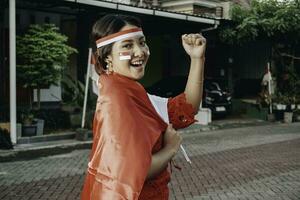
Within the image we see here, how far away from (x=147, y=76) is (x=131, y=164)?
765 inches

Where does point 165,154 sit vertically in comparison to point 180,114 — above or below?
below

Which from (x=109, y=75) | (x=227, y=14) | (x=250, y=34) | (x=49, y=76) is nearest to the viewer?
(x=109, y=75)

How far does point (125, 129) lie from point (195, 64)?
0.83 meters

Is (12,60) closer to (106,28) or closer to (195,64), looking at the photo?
(195,64)

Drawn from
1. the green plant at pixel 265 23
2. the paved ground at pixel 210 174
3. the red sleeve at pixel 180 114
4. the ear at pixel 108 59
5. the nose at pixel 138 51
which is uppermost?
the green plant at pixel 265 23

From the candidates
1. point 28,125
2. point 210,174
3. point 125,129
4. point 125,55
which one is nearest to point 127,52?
point 125,55

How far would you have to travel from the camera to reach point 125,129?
5.87ft

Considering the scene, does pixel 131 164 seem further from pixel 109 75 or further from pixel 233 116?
pixel 233 116

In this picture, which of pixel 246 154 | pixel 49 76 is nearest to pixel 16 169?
pixel 49 76

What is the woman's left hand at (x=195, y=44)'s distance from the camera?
95.6 inches

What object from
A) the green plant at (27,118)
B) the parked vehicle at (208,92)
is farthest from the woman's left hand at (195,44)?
the parked vehicle at (208,92)

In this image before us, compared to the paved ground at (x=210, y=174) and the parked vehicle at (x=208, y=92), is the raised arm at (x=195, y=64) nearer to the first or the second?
the paved ground at (x=210, y=174)

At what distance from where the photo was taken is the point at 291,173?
819cm

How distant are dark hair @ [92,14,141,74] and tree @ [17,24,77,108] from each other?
10.0 m
